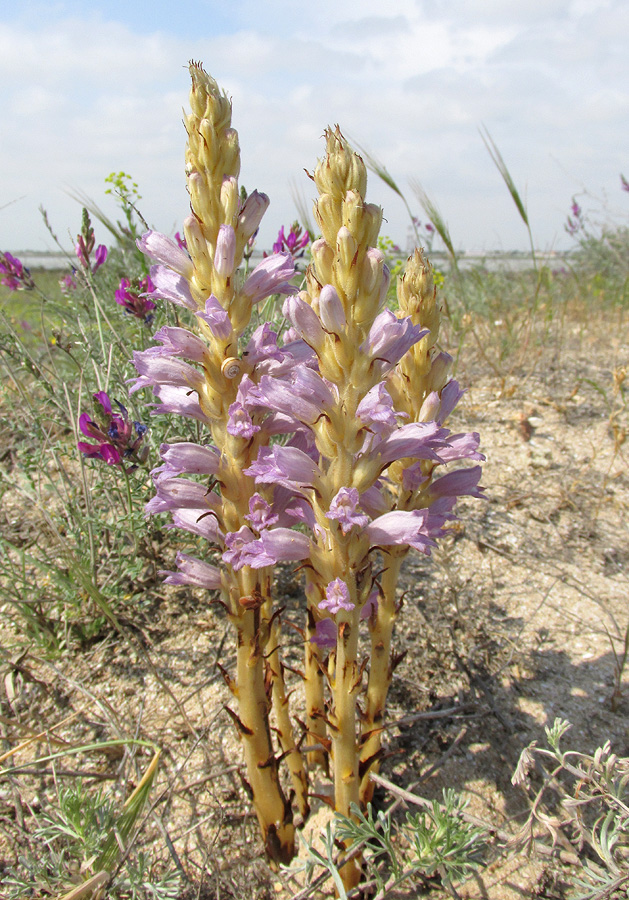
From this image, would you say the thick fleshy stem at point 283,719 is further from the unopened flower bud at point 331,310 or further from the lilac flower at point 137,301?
the lilac flower at point 137,301

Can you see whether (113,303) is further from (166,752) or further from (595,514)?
(595,514)

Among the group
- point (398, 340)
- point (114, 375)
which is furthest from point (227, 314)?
point (114, 375)

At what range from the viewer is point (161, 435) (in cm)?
319

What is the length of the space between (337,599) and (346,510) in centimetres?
23

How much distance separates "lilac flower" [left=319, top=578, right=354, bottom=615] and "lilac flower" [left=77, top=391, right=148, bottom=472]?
139cm

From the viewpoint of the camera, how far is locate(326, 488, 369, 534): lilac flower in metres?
1.33

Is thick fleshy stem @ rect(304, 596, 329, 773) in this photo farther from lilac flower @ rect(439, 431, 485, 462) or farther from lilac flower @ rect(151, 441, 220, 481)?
lilac flower @ rect(439, 431, 485, 462)

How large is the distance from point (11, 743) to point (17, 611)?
0.72 m

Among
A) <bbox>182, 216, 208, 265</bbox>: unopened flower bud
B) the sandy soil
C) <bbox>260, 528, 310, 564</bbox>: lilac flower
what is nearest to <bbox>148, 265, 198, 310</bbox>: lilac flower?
<bbox>182, 216, 208, 265</bbox>: unopened flower bud

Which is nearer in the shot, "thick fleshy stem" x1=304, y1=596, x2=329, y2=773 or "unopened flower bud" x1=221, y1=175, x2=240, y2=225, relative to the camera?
"unopened flower bud" x1=221, y1=175, x2=240, y2=225

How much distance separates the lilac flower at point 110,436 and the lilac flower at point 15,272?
1809mm

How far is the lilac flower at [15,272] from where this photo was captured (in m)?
3.68

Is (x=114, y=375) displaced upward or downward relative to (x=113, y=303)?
downward

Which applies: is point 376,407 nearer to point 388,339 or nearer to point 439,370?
point 388,339
